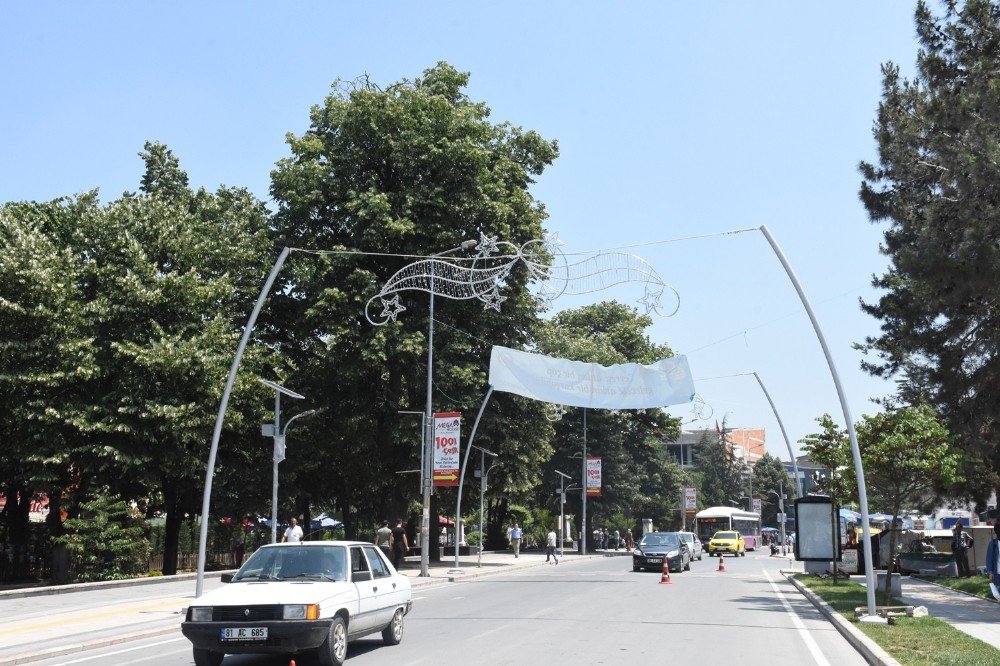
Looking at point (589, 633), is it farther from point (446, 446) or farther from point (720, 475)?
point (720, 475)

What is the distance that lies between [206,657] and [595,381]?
54.4 ft

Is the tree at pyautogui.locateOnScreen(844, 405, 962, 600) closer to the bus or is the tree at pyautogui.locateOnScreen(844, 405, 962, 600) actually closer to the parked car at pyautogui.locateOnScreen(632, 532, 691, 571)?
the parked car at pyautogui.locateOnScreen(632, 532, 691, 571)

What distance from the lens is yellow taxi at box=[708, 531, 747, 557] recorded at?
6956 centimetres

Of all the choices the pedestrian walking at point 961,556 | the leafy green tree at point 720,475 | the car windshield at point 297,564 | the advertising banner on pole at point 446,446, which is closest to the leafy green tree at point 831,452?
the pedestrian walking at point 961,556

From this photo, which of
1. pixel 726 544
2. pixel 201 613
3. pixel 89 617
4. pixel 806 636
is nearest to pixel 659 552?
pixel 806 636

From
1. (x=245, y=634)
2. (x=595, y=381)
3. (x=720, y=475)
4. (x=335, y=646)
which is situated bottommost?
(x=335, y=646)

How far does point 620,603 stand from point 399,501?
64.1ft

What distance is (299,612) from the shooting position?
1116 centimetres

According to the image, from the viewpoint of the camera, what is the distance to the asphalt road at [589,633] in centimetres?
1279

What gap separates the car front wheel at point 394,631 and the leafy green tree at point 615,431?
4823 cm

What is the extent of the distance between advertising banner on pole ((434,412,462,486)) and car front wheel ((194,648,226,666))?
21461mm

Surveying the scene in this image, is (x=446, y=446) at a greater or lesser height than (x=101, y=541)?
greater

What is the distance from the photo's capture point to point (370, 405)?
38.7 metres

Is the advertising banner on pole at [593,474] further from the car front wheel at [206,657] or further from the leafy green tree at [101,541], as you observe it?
the car front wheel at [206,657]
